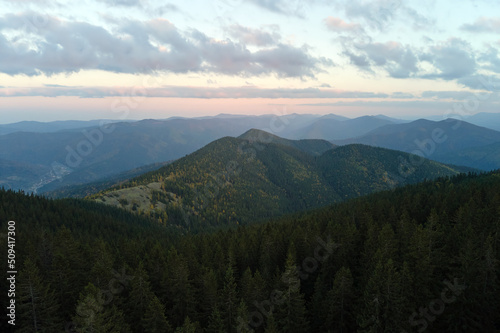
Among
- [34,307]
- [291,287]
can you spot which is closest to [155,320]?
[34,307]

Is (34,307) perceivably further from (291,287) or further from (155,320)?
(291,287)

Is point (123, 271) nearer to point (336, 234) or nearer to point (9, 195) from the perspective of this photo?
point (336, 234)

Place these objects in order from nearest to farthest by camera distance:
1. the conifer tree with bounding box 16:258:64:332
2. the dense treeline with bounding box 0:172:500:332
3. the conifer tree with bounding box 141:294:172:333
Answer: the conifer tree with bounding box 16:258:64:332
the dense treeline with bounding box 0:172:500:332
the conifer tree with bounding box 141:294:172:333

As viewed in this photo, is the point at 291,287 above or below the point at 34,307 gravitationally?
below

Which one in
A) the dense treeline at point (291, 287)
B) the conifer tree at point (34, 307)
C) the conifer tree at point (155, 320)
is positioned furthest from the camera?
the conifer tree at point (155, 320)

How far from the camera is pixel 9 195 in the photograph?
15150 cm

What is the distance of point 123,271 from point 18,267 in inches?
770

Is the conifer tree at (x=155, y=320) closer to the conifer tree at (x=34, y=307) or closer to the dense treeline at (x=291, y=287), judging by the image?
the dense treeline at (x=291, y=287)

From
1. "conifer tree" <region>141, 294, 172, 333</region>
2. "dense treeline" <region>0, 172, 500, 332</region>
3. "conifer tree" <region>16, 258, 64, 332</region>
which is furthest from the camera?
"conifer tree" <region>141, 294, 172, 333</region>

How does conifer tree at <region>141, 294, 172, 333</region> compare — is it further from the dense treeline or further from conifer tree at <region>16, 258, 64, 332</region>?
conifer tree at <region>16, 258, 64, 332</region>

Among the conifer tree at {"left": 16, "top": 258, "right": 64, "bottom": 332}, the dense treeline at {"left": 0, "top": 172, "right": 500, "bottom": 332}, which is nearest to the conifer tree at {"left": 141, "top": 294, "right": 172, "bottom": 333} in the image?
the dense treeline at {"left": 0, "top": 172, "right": 500, "bottom": 332}

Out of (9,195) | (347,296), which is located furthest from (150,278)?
(9,195)

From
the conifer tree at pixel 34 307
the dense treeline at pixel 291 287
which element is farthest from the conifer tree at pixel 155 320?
the conifer tree at pixel 34 307

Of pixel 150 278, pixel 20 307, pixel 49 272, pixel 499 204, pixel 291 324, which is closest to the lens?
pixel 20 307
